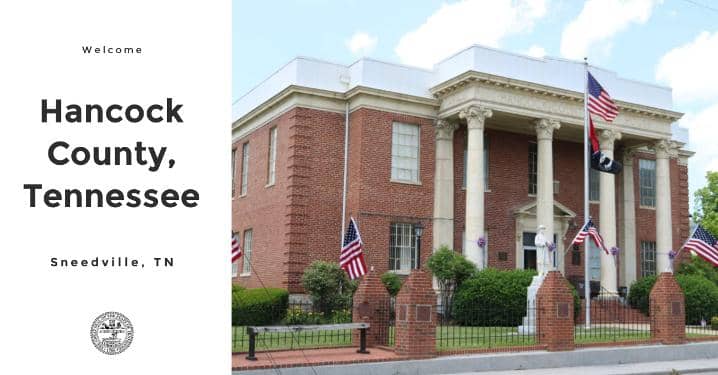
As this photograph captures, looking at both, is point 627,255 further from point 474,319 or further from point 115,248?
point 115,248

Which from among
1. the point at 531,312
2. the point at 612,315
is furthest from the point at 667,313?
the point at 612,315

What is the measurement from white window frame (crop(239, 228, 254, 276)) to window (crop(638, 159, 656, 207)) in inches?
667

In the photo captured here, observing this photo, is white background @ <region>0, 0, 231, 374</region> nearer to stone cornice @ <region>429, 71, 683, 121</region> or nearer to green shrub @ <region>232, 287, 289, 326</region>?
green shrub @ <region>232, 287, 289, 326</region>

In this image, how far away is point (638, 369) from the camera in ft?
47.3

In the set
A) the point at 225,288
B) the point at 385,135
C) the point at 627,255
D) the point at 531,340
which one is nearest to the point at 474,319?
the point at 531,340

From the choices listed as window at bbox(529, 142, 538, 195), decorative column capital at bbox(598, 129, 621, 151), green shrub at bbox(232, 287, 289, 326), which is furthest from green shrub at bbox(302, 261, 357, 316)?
decorative column capital at bbox(598, 129, 621, 151)

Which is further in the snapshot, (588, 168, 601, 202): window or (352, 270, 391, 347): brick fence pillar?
(588, 168, 601, 202): window

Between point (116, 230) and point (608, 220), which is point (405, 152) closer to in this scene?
point (608, 220)

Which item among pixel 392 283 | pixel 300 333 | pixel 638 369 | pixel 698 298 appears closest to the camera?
pixel 638 369

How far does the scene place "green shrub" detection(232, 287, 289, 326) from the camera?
22.4 metres

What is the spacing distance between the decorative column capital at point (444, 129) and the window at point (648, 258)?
446 inches

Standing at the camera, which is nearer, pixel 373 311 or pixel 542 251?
pixel 373 311

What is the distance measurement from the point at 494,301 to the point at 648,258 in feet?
46.2

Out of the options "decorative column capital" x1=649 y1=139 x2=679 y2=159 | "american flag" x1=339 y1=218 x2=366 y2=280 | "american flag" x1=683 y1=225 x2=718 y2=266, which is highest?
"decorative column capital" x1=649 y1=139 x2=679 y2=159
